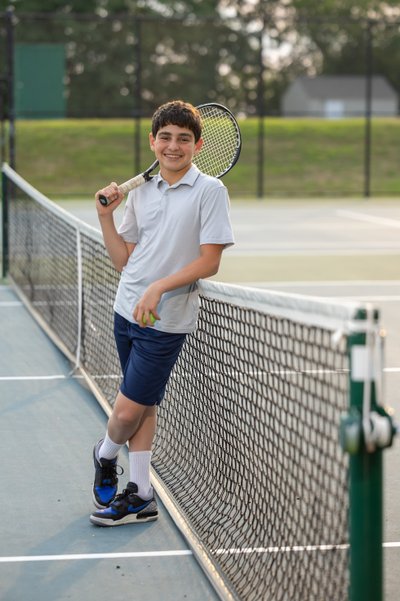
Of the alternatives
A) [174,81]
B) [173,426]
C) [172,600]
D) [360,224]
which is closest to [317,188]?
[360,224]

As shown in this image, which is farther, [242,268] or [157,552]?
[242,268]

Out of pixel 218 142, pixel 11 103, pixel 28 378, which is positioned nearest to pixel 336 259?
pixel 11 103

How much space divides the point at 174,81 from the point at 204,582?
40.3 meters

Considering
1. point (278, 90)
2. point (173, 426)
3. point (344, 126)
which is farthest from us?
point (278, 90)

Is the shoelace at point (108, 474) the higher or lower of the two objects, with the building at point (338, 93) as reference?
lower

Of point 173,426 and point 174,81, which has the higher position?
point 174,81

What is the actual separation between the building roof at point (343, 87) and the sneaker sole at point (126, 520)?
200 feet

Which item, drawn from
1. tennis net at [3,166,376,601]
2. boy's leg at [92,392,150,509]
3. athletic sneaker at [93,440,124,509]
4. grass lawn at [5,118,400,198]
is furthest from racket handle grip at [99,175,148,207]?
grass lawn at [5,118,400,198]

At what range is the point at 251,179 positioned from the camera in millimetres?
29828

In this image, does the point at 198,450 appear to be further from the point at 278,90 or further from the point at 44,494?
the point at 278,90

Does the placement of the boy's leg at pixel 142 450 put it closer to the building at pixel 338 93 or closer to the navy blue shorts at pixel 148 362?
A: the navy blue shorts at pixel 148 362

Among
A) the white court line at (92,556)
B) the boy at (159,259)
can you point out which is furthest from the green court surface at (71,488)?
the boy at (159,259)

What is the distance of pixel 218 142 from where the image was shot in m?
5.32

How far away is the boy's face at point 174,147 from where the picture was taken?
14.6ft
